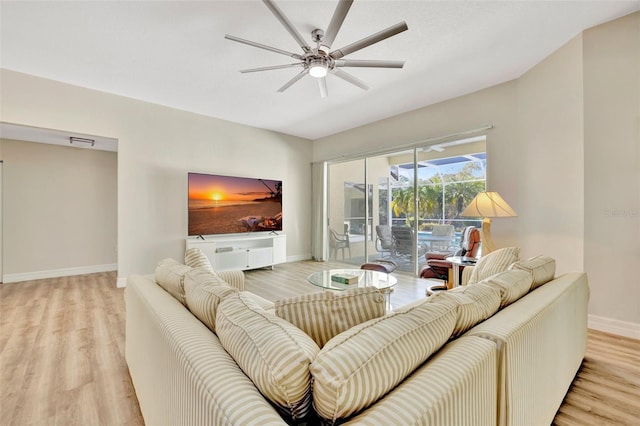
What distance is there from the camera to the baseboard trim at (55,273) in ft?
13.9

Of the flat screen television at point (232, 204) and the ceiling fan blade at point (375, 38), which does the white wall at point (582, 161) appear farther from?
the flat screen television at point (232, 204)

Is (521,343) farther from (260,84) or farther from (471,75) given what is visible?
(260,84)

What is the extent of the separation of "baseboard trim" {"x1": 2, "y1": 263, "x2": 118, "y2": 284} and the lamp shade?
603 cm

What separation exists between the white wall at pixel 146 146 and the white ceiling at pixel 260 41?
26 centimetres

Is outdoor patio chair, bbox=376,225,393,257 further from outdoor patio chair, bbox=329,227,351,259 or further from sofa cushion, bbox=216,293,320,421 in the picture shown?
sofa cushion, bbox=216,293,320,421

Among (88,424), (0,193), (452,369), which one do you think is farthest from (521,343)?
(0,193)

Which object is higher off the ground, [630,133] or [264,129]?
[264,129]

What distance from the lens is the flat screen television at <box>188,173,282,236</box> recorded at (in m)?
4.51

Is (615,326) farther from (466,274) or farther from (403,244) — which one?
(403,244)

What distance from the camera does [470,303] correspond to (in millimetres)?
1095

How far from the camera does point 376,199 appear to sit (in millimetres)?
5387

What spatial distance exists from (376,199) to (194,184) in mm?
3260

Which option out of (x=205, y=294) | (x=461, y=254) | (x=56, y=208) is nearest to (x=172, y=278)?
(x=205, y=294)

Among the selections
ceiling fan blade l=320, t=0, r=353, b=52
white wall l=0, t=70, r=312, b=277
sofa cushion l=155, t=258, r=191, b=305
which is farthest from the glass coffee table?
white wall l=0, t=70, r=312, b=277
